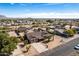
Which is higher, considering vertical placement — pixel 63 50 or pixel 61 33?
pixel 61 33

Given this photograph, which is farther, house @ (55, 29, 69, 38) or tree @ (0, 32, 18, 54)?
house @ (55, 29, 69, 38)

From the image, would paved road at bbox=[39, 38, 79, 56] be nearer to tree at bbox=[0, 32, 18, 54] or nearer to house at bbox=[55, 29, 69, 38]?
house at bbox=[55, 29, 69, 38]

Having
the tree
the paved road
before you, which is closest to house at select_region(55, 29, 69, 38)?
the paved road

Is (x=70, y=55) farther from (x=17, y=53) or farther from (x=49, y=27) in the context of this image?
(x=17, y=53)

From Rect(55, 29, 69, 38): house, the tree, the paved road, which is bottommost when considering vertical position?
the paved road

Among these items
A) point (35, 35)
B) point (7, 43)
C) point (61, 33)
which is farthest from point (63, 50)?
point (7, 43)

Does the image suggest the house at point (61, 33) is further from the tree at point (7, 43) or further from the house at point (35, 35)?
the tree at point (7, 43)

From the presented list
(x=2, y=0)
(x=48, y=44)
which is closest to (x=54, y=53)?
(x=48, y=44)

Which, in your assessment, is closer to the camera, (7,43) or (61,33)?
(7,43)

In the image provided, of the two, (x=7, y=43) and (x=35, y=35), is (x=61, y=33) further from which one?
(x=7, y=43)
